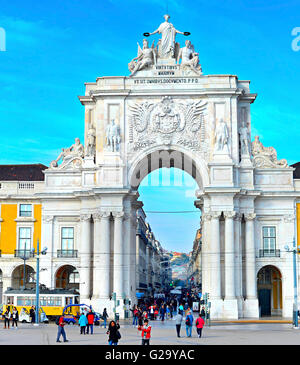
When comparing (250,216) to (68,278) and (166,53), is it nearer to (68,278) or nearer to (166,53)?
(166,53)

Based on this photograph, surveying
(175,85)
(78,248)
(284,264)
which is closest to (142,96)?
(175,85)

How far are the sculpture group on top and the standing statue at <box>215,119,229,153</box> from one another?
5415mm

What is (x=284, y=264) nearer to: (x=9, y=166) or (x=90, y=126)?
(x=90, y=126)

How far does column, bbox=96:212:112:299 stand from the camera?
56906 millimetres

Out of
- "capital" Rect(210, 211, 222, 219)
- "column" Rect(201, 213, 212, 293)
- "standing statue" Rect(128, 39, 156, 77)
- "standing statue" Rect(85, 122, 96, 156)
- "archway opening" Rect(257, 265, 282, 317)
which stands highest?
"standing statue" Rect(128, 39, 156, 77)

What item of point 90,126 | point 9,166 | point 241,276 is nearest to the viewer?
point 241,276

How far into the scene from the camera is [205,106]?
59.3m

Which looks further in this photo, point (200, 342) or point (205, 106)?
point (205, 106)

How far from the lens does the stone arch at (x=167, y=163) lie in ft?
192

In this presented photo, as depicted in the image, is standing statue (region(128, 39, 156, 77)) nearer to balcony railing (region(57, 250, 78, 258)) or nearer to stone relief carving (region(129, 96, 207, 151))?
stone relief carving (region(129, 96, 207, 151))

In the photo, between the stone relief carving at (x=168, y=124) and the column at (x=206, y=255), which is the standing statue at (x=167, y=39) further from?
the column at (x=206, y=255)

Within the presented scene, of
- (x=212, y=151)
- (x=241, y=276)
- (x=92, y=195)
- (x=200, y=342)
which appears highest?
(x=212, y=151)

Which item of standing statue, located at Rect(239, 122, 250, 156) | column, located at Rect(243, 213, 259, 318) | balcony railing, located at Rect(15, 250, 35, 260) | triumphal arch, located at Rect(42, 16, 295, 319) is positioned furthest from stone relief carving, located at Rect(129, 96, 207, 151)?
balcony railing, located at Rect(15, 250, 35, 260)
